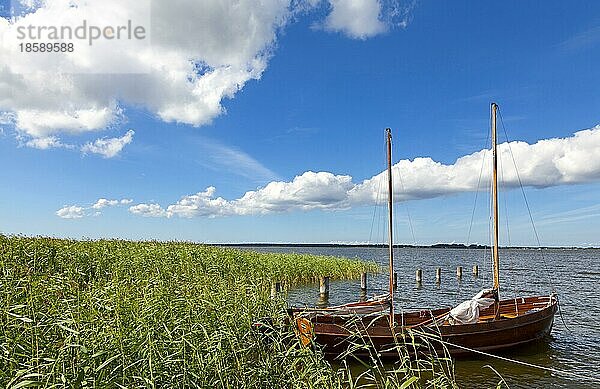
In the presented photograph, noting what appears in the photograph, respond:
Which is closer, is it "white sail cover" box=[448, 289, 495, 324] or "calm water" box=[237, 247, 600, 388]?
"calm water" box=[237, 247, 600, 388]

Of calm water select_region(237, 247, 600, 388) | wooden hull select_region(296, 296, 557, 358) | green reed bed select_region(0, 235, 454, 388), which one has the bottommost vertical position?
calm water select_region(237, 247, 600, 388)

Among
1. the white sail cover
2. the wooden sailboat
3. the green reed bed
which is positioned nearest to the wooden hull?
the wooden sailboat

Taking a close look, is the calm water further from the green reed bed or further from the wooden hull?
the green reed bed

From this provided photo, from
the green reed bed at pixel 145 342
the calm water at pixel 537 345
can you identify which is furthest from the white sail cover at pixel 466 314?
the green reed bed at pixel 145 342

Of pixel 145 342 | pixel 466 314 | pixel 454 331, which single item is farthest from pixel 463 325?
pixel 145 342

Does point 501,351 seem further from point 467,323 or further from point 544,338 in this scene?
point 544,338

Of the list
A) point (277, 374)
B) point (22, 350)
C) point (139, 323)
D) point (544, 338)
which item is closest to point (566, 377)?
point (544, 338)

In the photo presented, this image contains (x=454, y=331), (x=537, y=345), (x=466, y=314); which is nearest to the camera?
(x=454, y=331)

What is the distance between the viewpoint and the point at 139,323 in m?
6.11

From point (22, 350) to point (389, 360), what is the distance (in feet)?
33.1

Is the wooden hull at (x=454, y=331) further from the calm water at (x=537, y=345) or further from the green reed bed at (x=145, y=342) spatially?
the green reed bed at (x=145, y=342)

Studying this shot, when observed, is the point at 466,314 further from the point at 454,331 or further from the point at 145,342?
the point at 145,342

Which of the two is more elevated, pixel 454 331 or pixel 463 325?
pixel 463 325

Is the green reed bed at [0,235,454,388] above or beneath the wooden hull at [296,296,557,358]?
above
